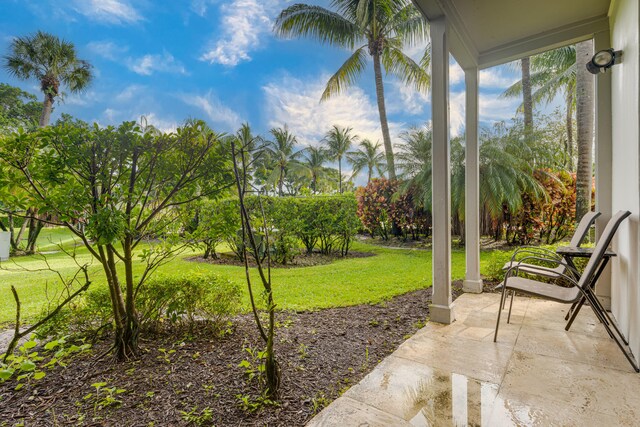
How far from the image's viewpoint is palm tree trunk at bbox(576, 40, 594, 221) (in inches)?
206

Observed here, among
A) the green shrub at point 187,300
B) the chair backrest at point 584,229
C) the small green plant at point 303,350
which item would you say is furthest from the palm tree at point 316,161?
the small green plant at point 303,350

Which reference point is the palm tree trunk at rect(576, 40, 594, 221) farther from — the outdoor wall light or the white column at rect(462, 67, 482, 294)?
the outdoor wall light

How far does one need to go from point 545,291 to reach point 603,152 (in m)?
1.66

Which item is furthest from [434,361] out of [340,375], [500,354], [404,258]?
[404,258]

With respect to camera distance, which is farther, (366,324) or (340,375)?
(366,324)

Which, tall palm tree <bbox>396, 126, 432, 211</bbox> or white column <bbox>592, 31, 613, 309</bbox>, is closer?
white column <bbox>592, 31, 613, 309</bbox>

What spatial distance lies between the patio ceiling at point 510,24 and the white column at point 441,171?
0.31 metres

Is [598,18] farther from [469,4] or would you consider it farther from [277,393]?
[277,393]

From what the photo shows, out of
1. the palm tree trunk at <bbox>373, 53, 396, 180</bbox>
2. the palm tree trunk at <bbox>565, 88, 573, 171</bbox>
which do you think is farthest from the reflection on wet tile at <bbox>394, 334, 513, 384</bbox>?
the palm tree trunk at <bbox>565, 88, 573, 171</bbox>

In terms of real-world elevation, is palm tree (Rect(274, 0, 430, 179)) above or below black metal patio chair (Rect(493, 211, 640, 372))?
above

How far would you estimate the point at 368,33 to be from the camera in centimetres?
1031

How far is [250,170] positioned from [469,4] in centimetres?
248

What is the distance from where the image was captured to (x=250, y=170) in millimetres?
2086

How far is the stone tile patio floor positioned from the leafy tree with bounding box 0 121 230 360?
144 cm
